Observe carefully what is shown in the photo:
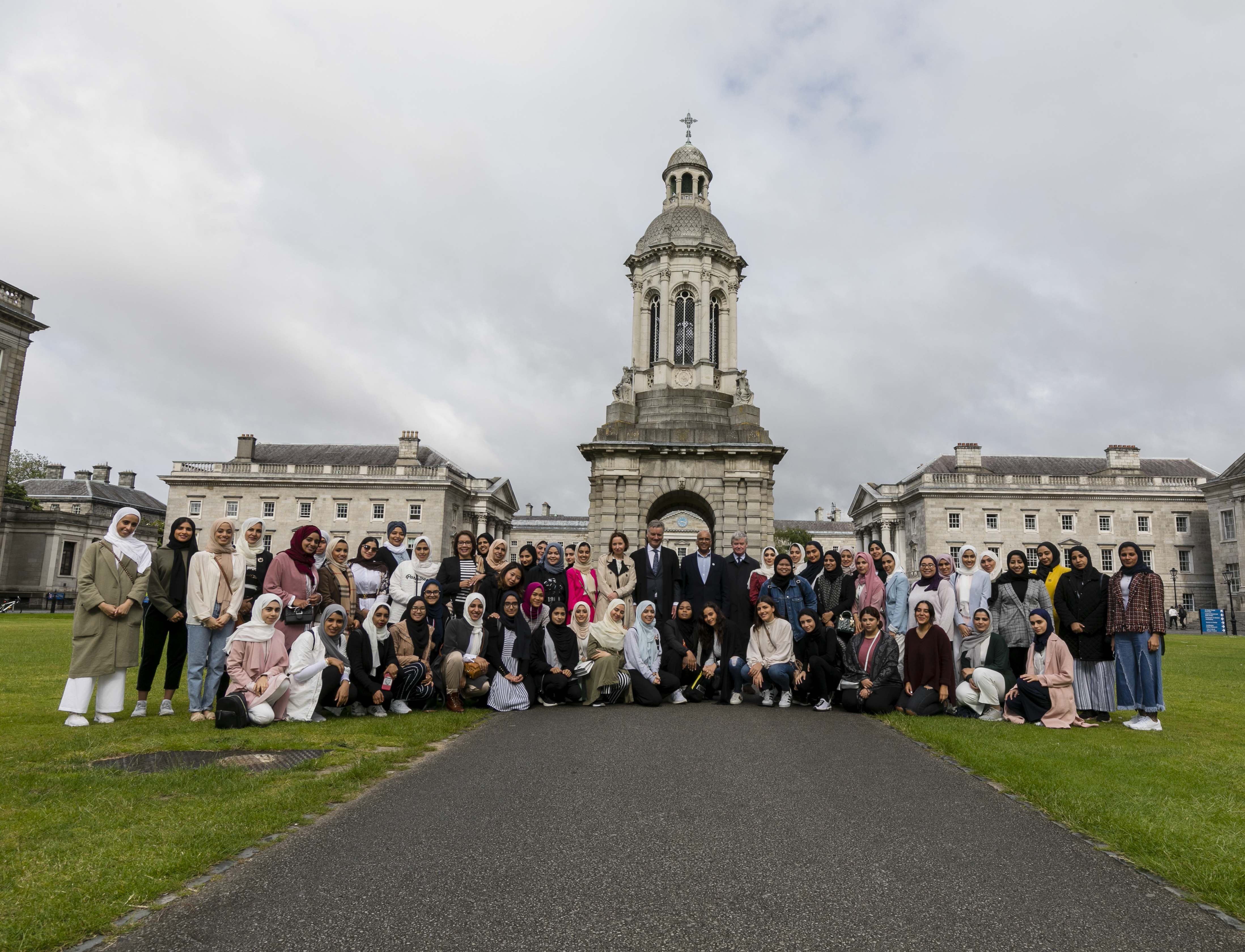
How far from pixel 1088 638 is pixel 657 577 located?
6.22 metres

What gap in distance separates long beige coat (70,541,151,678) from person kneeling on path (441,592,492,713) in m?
3.59

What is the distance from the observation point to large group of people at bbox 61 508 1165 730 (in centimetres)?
910

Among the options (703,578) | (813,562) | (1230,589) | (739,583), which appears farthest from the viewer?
(1230,589)

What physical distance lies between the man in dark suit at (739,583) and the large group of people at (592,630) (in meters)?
0.04

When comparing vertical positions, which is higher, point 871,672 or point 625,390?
point 625,390

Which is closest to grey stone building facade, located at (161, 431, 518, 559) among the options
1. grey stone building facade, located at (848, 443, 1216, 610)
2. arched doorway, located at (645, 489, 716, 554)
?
arched doorway, located at (645, 489, 716, 554)

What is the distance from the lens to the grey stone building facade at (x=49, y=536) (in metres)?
53.0

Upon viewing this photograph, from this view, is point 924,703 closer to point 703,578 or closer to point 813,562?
point 813,562

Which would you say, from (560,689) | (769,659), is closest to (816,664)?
(769,659)

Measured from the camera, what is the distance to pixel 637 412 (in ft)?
92.7

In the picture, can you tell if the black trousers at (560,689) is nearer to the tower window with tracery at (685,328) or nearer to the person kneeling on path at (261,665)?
the person kneeling on path at (261,665)

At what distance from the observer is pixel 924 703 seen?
1024 cm

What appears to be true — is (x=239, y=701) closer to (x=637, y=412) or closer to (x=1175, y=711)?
(x=1175, y=711)

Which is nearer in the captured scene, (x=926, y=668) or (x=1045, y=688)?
(x=1045, y=688)
